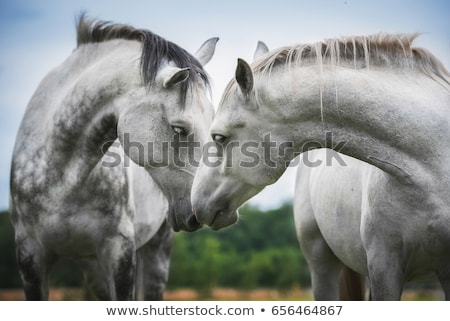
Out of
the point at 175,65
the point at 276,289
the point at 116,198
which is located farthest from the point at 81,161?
the point at 276,289

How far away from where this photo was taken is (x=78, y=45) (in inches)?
216

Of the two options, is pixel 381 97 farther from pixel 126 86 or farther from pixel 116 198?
pixel 116 198

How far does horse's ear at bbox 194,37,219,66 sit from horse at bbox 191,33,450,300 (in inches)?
51.9

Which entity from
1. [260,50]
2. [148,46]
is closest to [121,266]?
[148,46]

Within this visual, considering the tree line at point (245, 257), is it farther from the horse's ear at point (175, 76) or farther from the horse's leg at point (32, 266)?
the horse's ear at point (175, 76)

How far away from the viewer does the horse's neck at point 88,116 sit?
4992 mm

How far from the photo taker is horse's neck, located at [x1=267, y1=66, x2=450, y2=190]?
12.5 ft

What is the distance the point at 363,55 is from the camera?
13.1 ft

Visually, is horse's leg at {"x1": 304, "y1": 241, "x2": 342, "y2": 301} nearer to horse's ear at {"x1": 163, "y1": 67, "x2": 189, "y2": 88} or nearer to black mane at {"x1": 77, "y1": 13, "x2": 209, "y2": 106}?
black mane at {"x1": 77, "y1": 13, "x2": 209, "y2": 106}

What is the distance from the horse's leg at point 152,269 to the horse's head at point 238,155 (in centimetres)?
296

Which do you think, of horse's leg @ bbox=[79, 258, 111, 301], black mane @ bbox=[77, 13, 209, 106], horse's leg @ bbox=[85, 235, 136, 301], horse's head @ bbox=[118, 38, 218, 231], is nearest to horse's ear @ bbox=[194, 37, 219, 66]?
black mane @ bbox=[77, 13, 209, 106]

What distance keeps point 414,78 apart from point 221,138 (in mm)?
1245

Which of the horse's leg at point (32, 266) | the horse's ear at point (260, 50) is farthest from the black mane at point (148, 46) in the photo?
the horse's leg at point (32, 266)
